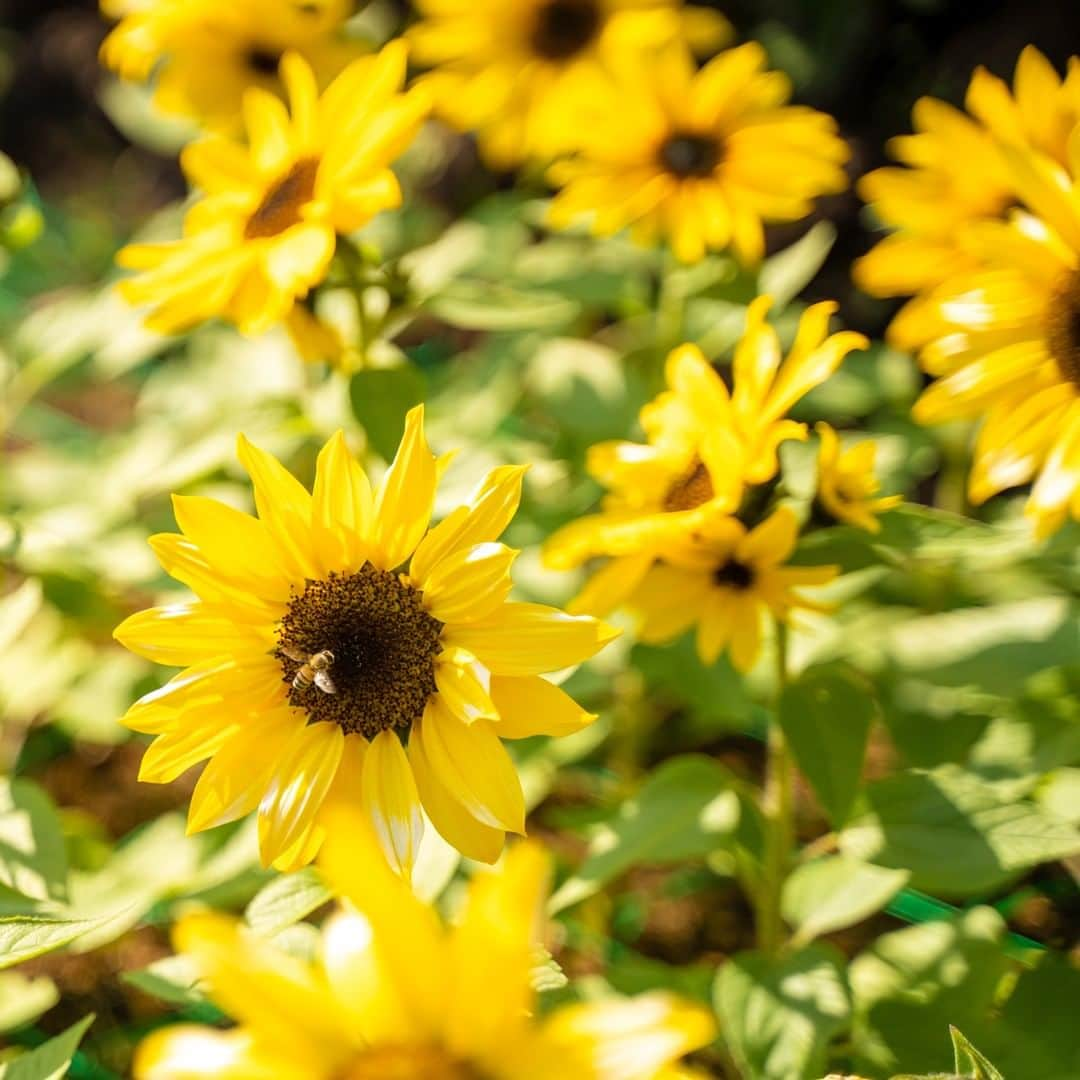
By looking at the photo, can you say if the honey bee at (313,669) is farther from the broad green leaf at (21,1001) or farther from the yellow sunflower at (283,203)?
the broad green leaf at (21,1001)

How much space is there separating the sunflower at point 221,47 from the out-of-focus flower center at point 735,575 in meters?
1.03

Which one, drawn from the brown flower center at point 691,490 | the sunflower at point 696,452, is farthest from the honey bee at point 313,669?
the brown flower center at point 691,490

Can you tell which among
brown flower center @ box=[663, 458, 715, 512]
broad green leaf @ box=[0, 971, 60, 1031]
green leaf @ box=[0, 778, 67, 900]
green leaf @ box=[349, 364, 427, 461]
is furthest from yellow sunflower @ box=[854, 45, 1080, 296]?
broad green leaf @ box=[0, 971, 60, 1031]

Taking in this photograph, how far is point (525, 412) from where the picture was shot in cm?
204

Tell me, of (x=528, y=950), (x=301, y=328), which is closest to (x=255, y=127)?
(x=301, y=328)

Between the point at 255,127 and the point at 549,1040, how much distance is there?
1.08 meters

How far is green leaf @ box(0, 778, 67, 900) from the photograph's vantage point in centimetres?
116

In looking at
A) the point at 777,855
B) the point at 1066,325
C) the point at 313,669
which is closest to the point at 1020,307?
the point at 1066,325

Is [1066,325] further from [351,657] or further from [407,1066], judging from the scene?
[407,1066]

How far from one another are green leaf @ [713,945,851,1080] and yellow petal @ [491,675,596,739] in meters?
0.39

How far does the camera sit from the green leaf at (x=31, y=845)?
116 cm

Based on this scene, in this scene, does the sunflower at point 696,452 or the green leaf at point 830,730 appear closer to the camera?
the sunflower at point 696,452

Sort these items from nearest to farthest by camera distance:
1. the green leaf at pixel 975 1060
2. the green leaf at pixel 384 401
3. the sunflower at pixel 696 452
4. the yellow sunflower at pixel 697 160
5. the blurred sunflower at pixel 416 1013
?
1. the blurred sunflower at pixel 416 1013
2. the green leaf at pixel 975 1060
3. the sunflower at pixel 696 452
4. the green leaf at pixel 384 401
5. the yellow sunflower at pixel 697 160

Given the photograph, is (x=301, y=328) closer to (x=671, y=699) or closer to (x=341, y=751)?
(x=341, y=751)
